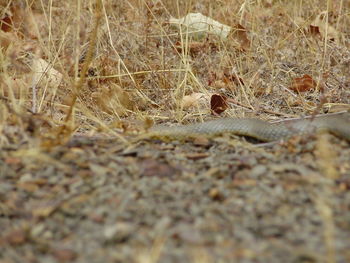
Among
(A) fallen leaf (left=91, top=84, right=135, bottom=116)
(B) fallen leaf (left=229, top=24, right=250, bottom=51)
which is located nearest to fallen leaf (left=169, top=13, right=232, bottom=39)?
(B) fallen leaf (left=229, top=24, right=250, bottom=51)

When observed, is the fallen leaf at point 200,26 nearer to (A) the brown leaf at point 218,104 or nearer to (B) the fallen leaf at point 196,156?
(A) the brown leaf at point 218,104

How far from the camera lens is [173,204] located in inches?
69.7

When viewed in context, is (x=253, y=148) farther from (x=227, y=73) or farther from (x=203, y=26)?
(x=203, y=26)

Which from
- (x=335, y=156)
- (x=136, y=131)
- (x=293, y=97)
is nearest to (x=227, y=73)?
(x=293, y=97)

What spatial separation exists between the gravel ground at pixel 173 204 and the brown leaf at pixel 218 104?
35.8 inches

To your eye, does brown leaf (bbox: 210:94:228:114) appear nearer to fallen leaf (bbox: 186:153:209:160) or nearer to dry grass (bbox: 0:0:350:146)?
dry grass (bbox: 0:0:350:146)

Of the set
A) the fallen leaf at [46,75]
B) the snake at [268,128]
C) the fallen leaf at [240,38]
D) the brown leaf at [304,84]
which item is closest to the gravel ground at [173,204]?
the snake at [268,128]

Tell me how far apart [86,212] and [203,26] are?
2.45 metres

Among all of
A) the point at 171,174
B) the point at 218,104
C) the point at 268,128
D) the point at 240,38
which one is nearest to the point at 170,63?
the point at 240,38

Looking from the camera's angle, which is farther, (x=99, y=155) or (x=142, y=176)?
(x=99, y=155)

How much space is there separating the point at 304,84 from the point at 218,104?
1.95 ft

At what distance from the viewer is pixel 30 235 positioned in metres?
1.68

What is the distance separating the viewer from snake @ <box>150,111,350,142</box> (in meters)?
2.46

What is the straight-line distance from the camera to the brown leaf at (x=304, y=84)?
3412 millimetres
